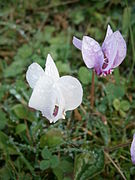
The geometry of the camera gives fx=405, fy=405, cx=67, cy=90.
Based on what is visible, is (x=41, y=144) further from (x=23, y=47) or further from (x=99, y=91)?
(x=23, y=47)

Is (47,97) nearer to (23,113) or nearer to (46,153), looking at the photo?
(46,153)

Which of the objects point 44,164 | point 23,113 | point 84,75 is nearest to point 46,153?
point 44,164

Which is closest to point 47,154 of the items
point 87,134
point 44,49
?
point 87,134

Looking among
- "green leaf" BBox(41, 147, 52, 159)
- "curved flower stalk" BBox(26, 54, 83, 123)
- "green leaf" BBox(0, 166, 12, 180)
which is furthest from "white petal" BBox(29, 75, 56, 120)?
"green leaf" BBox(0, 166, 12, 180)

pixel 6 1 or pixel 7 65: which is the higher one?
pixel 6 1

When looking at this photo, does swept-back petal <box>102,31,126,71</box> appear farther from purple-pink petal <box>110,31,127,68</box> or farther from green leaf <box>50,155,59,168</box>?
green leaf <box>50,155,59,168</box>

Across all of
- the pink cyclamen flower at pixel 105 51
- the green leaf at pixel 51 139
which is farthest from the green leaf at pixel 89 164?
the pink cyclamen flower at pixel 105 51
